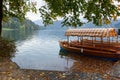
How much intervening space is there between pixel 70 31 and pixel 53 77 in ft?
118

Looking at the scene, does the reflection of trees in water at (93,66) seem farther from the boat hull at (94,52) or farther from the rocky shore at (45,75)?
the rocky shore at (45,75)

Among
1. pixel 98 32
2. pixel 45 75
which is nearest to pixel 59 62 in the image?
pixel 98 32

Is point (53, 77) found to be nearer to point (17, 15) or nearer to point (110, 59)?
point (17, 15)

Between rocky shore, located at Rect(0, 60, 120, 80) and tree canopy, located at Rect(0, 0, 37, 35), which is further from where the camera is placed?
tree canopy, located at Rect(0, 0, 37, 35)

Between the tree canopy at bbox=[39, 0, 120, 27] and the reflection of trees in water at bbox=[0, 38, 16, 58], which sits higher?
the tree canopy at bbox=[39, 0, 120, 27]

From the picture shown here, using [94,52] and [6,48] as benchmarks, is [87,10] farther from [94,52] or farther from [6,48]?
[94,52]

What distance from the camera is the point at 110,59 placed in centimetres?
3500

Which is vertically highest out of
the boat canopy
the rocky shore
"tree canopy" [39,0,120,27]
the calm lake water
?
"tree canopy" [39,0,120,27]

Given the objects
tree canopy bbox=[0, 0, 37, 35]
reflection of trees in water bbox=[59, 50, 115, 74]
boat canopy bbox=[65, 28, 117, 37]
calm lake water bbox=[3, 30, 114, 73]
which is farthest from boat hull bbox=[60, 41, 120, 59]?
tree canopy bbox=[0, 0, 37, 35]

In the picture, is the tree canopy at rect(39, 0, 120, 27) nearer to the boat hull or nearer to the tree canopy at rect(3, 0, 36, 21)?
the tree canopy at rect(3, 0, 36, 21)

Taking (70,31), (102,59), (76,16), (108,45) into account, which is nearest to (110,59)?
(102,59)

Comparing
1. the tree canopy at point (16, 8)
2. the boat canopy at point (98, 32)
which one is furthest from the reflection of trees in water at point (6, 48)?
the boat canopy at point (98, 32)

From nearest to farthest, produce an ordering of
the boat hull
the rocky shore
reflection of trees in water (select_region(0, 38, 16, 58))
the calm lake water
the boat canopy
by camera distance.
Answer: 1. the rocky shore
2. reflection of trees in water (select_region(0, 38, 16, 58))
3. the calm lake water
4. the boat hull
5. the boat canopy

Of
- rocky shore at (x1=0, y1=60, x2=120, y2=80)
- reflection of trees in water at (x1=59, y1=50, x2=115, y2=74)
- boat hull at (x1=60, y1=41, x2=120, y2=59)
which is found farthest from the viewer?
boat hull at (x1=60, y1=41, x2=120, y2=59)
